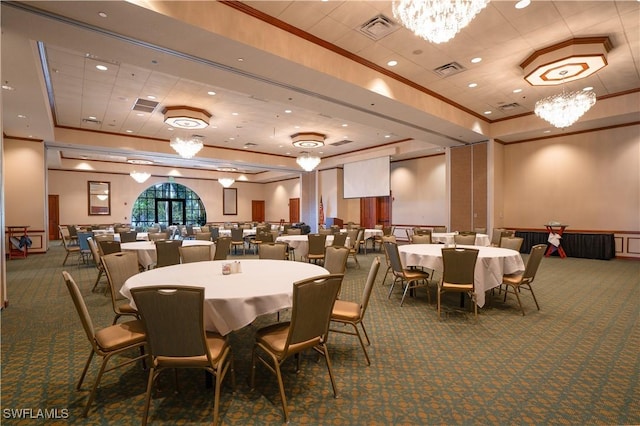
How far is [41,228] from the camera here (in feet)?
34.3

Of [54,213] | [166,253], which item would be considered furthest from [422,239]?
[54,213]

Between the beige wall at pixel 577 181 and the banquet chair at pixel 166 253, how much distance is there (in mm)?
10597

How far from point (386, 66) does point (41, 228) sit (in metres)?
11.8

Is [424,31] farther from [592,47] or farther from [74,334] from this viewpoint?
[74,334]

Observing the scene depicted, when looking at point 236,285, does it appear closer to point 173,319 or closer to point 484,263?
point 173,319

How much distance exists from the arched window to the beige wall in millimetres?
17309

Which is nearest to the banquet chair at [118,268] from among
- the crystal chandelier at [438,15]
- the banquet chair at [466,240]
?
the crystal chandelier at [438,15]

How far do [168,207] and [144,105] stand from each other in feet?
42.9

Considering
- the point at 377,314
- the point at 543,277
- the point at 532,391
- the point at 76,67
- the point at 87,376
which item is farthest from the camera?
the point at 543,277

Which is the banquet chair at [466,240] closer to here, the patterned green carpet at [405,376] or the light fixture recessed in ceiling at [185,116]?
the patterned green carpet at [405,376]

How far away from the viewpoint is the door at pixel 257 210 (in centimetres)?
2255

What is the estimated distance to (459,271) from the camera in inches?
162

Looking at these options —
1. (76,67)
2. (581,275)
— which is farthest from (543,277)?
(76,67)

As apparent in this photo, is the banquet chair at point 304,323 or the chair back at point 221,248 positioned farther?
the chair back at point 221,248
